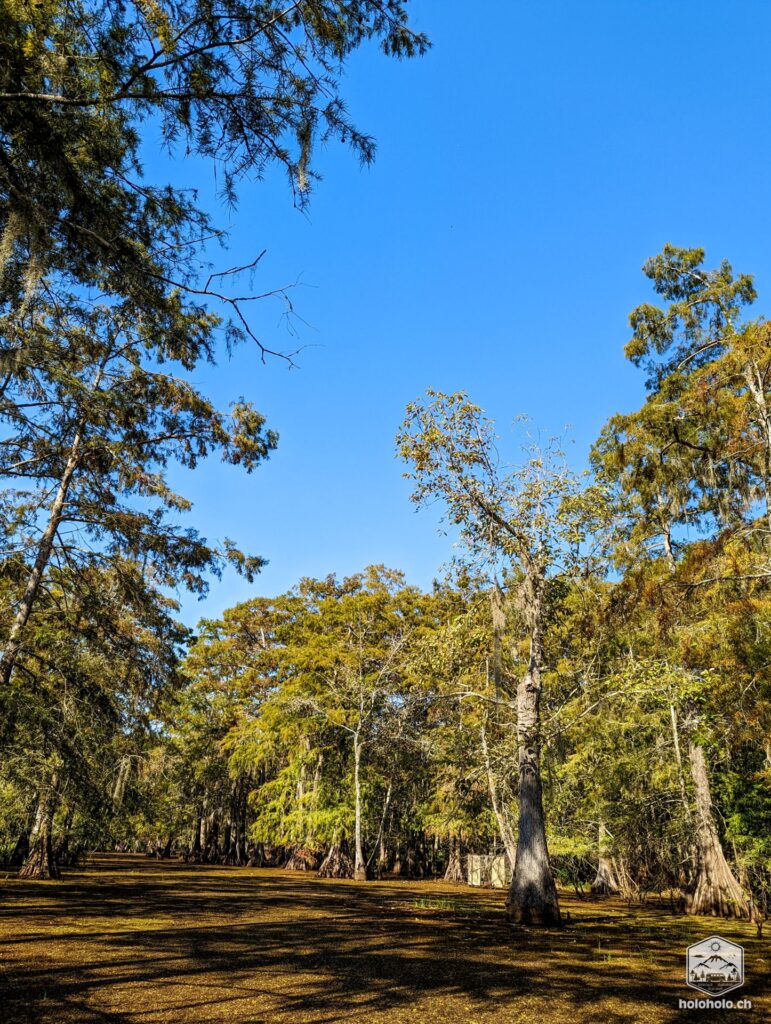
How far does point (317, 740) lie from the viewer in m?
27.3

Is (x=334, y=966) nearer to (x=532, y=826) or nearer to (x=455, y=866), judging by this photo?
(x=532, y=826)

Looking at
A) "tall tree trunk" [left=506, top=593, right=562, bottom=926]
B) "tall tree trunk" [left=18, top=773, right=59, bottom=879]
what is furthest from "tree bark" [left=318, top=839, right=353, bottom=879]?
"tall tree trunk" [left=506, top=593, right=562, bottom=926]

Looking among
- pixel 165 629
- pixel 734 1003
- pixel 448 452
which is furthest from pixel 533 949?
pixel 448 452

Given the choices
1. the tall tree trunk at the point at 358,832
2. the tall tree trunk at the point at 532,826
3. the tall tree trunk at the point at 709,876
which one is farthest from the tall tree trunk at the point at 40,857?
the tall tree trunk at the point at 709,876

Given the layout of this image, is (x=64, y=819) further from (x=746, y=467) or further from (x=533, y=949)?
(x=746, y=467)

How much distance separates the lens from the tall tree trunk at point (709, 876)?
1303 cm

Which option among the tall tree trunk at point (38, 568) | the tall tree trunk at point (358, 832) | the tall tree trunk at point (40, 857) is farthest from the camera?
the tall tree trunk at point (358, 832)

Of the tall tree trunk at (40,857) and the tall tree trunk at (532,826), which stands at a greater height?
the tall tree trunk at (532,826)

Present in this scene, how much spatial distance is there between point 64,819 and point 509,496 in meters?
16.3

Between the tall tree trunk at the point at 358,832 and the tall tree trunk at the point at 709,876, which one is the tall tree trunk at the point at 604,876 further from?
the tall tree trunk at the point at 358,832

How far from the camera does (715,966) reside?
7.08 metres

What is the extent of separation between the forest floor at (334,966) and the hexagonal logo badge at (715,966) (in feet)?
0.47

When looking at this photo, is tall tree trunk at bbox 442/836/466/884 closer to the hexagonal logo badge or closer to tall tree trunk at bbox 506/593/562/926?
tall tree trunk at bbox 506/593/562/926

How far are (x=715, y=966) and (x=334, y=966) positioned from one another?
4.45 metres
